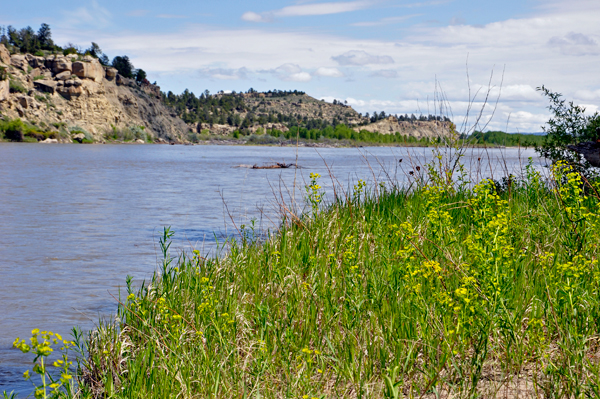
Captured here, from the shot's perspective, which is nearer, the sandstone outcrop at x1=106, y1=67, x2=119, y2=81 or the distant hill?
the distant hill

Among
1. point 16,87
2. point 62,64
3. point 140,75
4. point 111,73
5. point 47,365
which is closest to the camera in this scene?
point 47,365

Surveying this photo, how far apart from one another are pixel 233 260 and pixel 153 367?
3160 millimetres

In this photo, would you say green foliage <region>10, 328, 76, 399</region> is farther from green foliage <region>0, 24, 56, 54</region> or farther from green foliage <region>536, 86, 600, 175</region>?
green foliage <region>0, 24, 56, 54</region>

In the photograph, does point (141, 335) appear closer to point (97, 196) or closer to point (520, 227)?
point (520, 227)

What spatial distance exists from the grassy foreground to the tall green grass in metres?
0.02

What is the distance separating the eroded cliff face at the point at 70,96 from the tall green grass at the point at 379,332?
112184 mm

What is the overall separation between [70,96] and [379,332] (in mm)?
131991

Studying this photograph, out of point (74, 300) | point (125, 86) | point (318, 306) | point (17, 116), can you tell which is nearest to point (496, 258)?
point (318, 306)

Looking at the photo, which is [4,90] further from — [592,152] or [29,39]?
[592,152]

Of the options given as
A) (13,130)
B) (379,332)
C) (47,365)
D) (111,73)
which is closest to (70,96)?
(111,73)

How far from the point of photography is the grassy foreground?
4.17 metres

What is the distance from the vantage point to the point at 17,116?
105 m

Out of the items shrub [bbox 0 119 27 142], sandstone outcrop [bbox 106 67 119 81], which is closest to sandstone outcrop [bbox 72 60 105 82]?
sandstone outcrop [bbox 106 67 119 81]

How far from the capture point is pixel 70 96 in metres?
123
